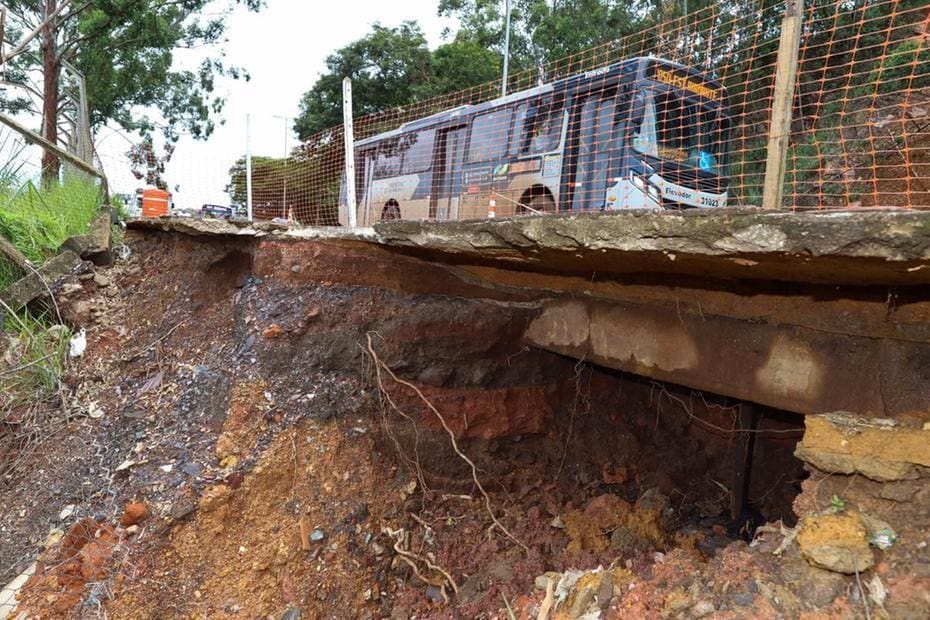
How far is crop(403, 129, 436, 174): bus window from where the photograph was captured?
351 inches

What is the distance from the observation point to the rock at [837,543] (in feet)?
5.72

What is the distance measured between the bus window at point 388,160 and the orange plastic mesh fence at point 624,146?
0.03m

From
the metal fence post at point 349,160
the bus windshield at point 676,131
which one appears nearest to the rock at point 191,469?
the metal fence post at point 349,160

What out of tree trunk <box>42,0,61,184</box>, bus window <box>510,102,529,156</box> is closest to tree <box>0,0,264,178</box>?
tree trunk <box>42,0,61,184</box>

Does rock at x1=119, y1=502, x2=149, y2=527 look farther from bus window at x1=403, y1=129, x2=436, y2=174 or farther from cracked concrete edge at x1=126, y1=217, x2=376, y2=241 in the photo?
bus window at x1=403, y1=129, x2=436, y2=174

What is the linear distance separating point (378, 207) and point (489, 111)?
9.59 ft

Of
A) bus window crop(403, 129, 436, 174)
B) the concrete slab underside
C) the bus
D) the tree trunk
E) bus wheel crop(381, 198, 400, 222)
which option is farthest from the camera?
the tree trunk

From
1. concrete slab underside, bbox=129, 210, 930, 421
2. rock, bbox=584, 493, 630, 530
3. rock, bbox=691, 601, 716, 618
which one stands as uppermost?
concrete slab underside, bbox=129, 210, 930, 421

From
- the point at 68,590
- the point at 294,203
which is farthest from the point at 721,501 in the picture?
the point at 294,203

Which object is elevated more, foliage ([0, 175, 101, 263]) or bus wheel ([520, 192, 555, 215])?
bus wheel ([520, 192, 555, 215])

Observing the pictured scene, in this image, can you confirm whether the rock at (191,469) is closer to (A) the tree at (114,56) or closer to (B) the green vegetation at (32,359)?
(B) the green vegetation at (32,359)

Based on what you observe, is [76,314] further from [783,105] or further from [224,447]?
[783,105]

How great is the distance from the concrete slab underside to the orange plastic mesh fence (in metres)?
2.03

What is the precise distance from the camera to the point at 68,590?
262 centimetres
